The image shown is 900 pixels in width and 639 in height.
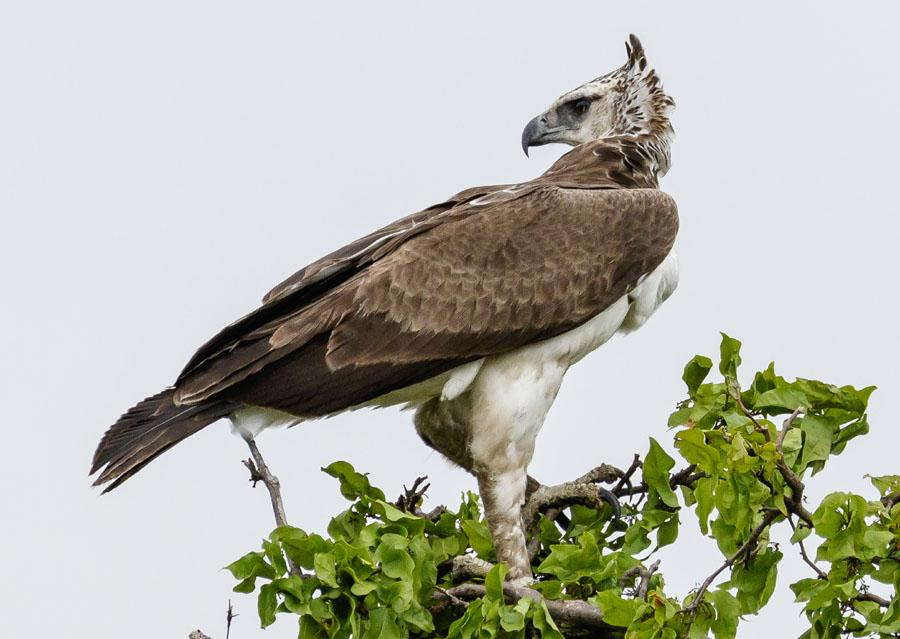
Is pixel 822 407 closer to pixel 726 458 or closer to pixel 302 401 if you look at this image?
pixel 726 458

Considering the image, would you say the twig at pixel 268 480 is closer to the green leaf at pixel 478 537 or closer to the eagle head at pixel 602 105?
the green leaf at pixel 478 537

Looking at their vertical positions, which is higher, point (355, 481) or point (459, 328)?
point (459, 328)

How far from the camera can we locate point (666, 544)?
255 inches

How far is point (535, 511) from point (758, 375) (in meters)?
1.62

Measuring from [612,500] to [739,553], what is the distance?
1427 mm

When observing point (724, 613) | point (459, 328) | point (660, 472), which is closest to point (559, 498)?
point (459, 328)

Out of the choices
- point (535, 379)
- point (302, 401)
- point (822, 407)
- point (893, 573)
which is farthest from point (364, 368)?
point (893, 573)

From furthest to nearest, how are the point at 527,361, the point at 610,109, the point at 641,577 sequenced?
1. the point at 610,109
2. the point at 527,361
3. the point at 641,577

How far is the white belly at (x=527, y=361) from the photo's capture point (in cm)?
734

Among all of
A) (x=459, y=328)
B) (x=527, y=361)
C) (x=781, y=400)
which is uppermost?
(x=459, y=328)

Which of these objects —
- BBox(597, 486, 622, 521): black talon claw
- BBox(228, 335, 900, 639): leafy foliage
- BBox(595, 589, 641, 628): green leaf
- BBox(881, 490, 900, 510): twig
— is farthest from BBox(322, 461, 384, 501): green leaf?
BBox(881, 490, 900, 510): twig

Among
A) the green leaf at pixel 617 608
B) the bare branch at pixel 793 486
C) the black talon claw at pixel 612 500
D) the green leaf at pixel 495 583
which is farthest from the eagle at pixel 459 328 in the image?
the bare branch at pixel 793 486

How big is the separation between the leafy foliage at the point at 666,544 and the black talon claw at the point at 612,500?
1.4 inches

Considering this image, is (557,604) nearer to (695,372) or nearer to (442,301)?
(695,372)
